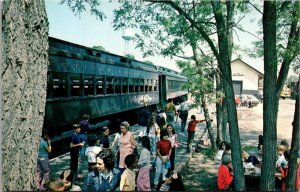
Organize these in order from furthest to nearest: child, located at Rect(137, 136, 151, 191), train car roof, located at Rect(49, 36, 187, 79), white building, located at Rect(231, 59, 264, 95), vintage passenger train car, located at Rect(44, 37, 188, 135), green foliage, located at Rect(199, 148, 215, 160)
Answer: white building, located at Rect(231, 59, 264, 95) → green foliage, located at Rect(199, 148, 215, 160) → train car roof, located at Rect(49, 36, 187, 79) → vintage passenger train car, located at Rect(44, 37, 188, 135) → child, located at Rect(137, 136, 151, 191)

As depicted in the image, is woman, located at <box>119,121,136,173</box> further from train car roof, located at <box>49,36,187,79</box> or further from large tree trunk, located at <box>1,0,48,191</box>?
train car roof, located at <box>49,36,187,79</box>

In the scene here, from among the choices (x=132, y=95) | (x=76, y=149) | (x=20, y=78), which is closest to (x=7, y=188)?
(x=20, y=78)

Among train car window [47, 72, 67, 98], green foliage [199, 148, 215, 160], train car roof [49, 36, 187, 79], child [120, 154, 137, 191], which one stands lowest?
green foliage [199, 148, 215, 160]

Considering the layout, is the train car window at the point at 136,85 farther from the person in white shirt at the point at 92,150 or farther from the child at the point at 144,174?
the child at the point at 144,174

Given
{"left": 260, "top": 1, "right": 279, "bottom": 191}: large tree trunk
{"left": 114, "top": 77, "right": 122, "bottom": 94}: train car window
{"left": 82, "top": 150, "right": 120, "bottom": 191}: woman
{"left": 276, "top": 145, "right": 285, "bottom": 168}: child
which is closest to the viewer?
{"left": 82, "top": 150, "right": 120, "bottom": 191}: woman

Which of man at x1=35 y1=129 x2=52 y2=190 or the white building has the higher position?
the white building

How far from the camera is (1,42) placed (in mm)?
3004

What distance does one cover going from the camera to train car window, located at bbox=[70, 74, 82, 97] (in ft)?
37.3

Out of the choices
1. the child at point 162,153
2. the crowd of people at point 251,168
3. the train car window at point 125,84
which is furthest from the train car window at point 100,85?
the child at point 162,153

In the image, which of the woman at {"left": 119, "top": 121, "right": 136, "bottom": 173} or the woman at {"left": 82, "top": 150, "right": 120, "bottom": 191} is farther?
the woman at {"left": 119, "top": 121, "right": 136, "bottom": 173}

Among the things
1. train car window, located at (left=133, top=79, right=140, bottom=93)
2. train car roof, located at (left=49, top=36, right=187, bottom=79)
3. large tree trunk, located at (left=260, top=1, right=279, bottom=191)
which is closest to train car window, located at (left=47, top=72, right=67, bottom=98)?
train car roof, located at (left=49, top=36, right=187, bottom=79)

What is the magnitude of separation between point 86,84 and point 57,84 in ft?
7.40

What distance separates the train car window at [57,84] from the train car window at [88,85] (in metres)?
1.65

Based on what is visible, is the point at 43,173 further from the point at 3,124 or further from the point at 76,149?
the point at 3,124
